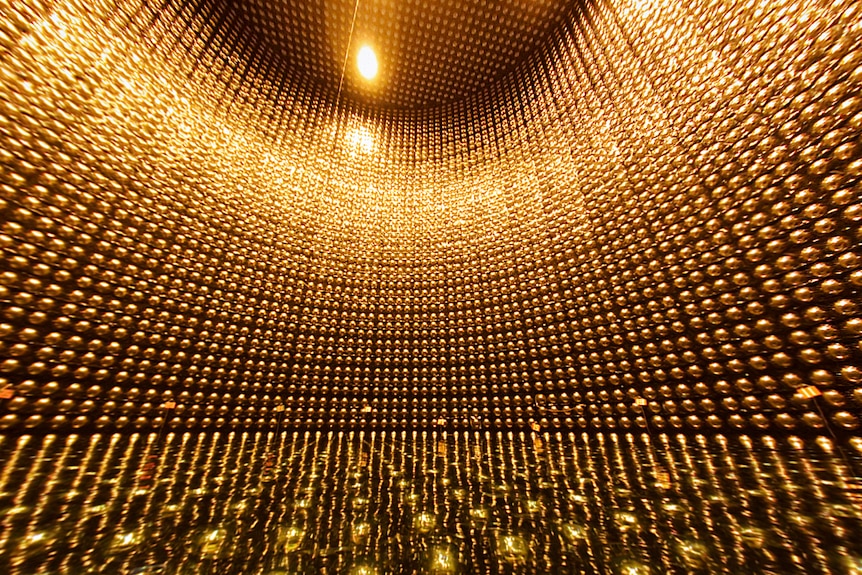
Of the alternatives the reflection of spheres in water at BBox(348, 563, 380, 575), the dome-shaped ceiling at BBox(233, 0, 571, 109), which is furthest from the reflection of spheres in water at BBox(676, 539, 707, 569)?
the dome-shaped ceiling at BBox(233, 0, 571, 109)

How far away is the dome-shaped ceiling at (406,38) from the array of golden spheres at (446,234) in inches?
14.2

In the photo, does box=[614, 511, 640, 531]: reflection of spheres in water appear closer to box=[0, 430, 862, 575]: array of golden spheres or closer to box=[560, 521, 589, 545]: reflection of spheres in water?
box=[0, 430, 862, 575]: array of golden spheres

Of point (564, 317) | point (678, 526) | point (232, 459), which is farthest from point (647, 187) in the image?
point (232, 459)

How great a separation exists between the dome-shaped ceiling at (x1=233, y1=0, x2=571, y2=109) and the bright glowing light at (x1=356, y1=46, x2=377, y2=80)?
91 mm

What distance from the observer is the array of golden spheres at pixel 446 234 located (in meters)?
2.71

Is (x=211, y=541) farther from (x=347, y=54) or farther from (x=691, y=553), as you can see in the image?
(x=347, y=54)

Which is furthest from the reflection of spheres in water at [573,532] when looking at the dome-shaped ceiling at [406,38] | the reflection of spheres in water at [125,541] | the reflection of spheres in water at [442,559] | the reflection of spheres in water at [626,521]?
the dome-shaped ceiling at [406,38]

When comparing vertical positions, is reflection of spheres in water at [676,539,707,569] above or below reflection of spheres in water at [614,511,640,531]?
below

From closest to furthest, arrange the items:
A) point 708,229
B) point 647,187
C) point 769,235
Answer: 1. point 769,235
2. point 708,229
3. point 647,187

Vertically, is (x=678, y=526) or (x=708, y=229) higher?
(x=708, y=229)

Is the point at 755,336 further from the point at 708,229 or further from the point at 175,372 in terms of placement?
the point at 175,372

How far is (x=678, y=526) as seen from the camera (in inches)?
71.9

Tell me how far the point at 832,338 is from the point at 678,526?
188cm

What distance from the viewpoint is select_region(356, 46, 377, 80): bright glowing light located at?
19.6 ft
